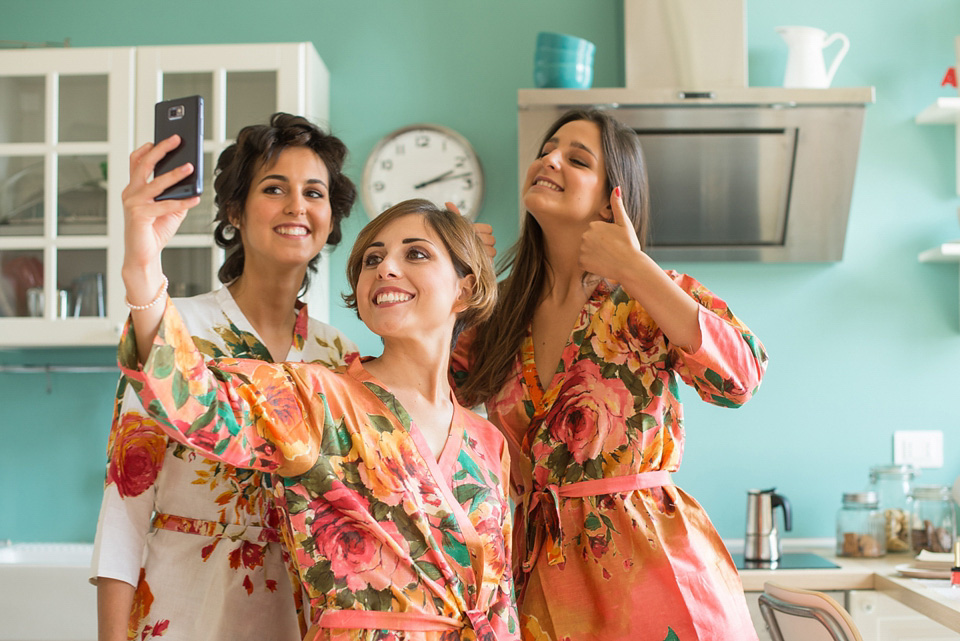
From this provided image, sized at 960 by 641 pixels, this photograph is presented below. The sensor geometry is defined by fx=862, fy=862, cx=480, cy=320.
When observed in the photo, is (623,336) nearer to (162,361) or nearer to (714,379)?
(714,379)

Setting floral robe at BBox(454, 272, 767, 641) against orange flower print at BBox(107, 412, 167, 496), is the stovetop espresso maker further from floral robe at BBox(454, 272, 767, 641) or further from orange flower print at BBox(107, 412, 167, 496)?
orange flower print at BBox(107, 412, 167, 496)

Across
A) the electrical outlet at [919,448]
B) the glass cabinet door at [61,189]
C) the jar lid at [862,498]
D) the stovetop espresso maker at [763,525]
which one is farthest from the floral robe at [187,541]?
the electrical outlet at [919,448]

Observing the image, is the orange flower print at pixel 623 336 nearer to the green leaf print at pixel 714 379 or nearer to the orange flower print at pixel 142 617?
the green leaf print at pixel 714 379

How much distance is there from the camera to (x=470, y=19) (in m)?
2.99

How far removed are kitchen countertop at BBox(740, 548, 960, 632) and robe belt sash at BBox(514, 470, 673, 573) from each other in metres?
1.17

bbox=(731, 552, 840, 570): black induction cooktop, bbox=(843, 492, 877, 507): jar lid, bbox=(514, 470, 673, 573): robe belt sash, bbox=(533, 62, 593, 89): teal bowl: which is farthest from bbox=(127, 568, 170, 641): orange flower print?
bbox=(843, 492, 877, 507): jar lid

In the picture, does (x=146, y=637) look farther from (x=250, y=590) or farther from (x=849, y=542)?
(x=849, y=542)

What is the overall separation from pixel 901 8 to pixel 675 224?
1.12 m

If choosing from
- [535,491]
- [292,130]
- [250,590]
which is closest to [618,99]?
[292,130]

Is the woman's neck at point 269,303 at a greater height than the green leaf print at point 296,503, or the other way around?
the woman's neck at point 269,303

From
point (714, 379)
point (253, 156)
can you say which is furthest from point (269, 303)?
point (714, 379)

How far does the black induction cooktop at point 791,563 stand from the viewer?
250 cm

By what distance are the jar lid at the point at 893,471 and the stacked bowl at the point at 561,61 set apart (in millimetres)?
1558

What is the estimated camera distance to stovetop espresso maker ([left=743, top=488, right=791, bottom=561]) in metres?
2.63
